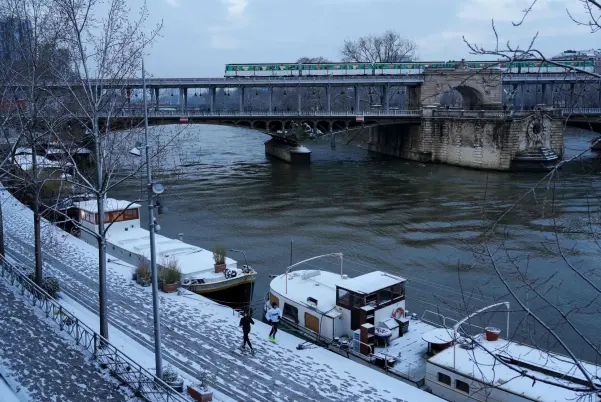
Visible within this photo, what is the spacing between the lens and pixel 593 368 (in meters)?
12.1

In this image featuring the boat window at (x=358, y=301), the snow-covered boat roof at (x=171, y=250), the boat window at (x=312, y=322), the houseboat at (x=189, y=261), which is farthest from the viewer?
the snow-covered boat roof at (x=171, y=250)

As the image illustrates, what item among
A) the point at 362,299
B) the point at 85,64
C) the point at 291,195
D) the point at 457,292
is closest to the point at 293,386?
the point at 362,299

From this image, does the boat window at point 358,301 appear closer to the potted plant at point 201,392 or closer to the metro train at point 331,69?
the potted plant at point 201,392

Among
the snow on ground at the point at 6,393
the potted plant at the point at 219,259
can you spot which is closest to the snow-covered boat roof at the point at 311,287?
the potted plant at the point at 219,259

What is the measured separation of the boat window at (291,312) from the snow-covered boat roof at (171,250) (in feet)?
11.1

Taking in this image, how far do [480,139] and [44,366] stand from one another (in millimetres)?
44277


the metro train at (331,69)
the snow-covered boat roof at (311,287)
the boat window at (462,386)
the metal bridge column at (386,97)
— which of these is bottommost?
the boat window at (462,386)

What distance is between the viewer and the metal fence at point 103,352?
34.6 feet

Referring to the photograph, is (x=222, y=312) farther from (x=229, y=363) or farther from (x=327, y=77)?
(x=327, y=77)

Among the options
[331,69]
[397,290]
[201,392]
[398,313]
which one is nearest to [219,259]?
[397,290]

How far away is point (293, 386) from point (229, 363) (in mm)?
1740

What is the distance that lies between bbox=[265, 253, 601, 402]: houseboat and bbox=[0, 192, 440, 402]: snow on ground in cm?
70

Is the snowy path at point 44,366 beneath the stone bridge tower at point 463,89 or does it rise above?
beneath

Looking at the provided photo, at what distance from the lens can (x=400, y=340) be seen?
48.8ft
